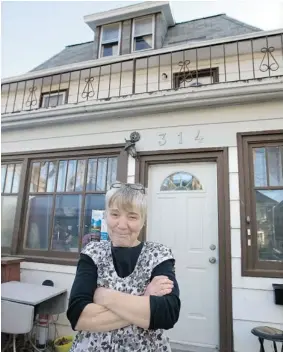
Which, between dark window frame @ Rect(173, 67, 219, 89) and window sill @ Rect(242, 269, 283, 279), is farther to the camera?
dark window frame @ Rect(173, 67, 219, 89)

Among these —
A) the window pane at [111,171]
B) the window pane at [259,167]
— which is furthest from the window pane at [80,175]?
the window pane at [259,167]

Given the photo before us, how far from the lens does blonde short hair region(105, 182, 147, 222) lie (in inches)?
41.8

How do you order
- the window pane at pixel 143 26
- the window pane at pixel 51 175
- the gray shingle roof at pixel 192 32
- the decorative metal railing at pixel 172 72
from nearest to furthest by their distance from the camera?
the window pane at pixel 51 175, the decorative metal railing at pixel 172 72, the gray shingle roof at pixel 192 32, the window pane at pixel 143 26

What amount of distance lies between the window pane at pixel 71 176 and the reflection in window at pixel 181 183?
1.19 meters

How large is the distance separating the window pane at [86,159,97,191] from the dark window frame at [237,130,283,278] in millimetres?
1734

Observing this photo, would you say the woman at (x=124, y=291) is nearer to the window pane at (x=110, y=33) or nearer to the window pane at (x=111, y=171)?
the window pane at (x=111, y=171)

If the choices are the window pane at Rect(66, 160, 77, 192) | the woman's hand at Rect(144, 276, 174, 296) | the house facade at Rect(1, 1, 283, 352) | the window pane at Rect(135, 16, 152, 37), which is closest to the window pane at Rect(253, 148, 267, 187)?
the house facade at Rect(1, 1, 283, 352)

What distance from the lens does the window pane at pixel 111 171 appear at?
3085 mm

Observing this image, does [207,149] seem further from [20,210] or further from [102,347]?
[20,210]

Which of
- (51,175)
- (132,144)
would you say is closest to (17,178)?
(51,175)

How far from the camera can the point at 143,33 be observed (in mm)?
5488

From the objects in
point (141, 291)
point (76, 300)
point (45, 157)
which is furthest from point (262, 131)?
point (45, 157)

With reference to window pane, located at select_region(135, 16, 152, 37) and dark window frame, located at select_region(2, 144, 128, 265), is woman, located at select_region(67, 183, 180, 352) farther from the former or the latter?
window pane, located at select_region(135, 16, 152, 37)

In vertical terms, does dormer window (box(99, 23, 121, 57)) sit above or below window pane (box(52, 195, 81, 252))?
above
